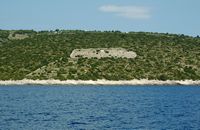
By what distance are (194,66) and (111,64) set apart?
29633mm

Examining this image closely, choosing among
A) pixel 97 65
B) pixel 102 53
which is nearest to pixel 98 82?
pixel 97 65

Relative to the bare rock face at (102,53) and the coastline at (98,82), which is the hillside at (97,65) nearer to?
the coastline at (98,82)

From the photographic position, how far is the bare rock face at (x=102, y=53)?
18635 centimetres

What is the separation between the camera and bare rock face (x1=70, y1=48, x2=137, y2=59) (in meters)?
186

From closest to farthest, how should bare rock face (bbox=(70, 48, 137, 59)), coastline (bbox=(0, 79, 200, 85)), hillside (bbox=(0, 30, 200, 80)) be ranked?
1. coastline (bbox=(0, 79, 200, 85))
2. hillside (bbox=(0, 30, 200, 80))
3. bare rock face (bbox=(70, 48, 137, 59))

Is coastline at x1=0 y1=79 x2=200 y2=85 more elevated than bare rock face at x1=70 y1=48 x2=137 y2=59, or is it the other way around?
bare rock face at x1=70 y1=48 x2=137 y2=59

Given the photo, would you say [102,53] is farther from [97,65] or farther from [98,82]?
[98,82]

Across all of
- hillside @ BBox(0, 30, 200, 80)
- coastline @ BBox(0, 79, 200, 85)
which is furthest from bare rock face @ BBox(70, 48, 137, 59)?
coastline @ BBox(0, 79, 200, 85)

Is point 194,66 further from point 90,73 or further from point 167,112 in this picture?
point 167,112

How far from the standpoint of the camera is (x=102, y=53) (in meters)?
190

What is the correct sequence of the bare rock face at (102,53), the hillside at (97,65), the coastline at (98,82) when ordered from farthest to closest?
the bare rock face at (102,53), the hillside at (97,65), the coastline at (98,82)

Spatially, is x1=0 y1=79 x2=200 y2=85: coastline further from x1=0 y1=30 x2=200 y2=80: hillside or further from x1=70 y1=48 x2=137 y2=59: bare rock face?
x1=70 y1=48 x2=137 y2=59: bare rock face

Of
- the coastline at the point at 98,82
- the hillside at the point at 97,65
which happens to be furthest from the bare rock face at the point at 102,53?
the coastline at the point at 98,82

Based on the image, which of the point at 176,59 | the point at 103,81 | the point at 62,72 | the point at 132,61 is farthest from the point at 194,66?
the point at 62,72
